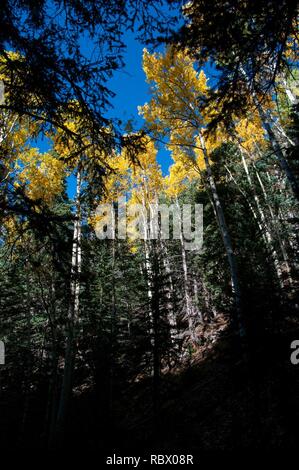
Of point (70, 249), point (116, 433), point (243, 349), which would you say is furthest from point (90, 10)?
point (116, 433)

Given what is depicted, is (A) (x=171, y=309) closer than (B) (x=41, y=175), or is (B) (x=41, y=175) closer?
(A) (x=171, y=309)

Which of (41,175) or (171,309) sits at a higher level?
(41,175)

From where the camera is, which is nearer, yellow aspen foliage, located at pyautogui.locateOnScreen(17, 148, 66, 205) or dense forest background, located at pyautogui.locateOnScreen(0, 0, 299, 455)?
dense forest background, located at pyautogui.locateOnScreen(0, 0, 299, 455)

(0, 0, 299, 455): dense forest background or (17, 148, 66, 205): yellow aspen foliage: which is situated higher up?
(17, 148, 66, 205): yellow aspen foliage

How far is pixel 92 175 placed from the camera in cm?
455

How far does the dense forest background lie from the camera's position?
3492 mm

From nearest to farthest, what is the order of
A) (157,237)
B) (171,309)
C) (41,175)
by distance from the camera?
(171,309) → (41,175) → (157,237)

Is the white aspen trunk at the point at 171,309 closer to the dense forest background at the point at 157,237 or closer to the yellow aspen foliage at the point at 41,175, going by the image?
the dense forest background at the point at 157,237

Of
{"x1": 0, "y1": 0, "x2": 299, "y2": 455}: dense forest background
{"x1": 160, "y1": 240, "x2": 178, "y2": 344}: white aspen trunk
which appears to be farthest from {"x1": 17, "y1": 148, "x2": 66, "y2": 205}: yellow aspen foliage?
{"x1": 160, "y1": 240, "x2": 178, "y2": 344}: white aspen trunk

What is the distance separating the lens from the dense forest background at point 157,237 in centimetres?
349

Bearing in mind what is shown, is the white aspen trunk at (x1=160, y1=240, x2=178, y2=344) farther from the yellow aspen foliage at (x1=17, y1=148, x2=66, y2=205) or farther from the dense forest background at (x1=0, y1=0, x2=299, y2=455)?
the yellow aspen foliage at (x1=17, y1=148, x2=66, y2=205)

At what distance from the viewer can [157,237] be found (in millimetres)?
15406

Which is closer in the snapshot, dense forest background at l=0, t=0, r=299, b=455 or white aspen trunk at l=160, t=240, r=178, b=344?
dense forest background at l=0, t=0, r=299, b=455
